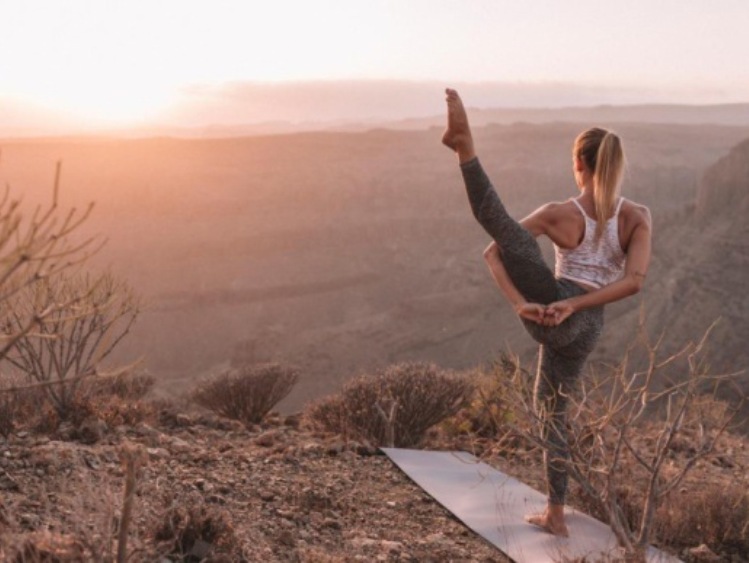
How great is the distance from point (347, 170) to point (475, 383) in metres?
50.6

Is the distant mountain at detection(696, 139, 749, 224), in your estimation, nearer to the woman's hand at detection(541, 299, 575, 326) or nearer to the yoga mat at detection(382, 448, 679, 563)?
the yoga mat at detection(382, 448, 679, 563)

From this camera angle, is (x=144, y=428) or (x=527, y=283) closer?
(x=527, y=283)

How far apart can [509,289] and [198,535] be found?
1487mm

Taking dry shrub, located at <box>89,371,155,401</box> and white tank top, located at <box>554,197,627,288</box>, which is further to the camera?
dry shrub, located at <box>89,371,155,401</box>

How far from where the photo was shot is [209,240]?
46469 millimetres

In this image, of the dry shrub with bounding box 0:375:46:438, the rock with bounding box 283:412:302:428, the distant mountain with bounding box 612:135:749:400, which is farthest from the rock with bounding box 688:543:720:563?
the distant mountain with bounding box 612:135:749:400

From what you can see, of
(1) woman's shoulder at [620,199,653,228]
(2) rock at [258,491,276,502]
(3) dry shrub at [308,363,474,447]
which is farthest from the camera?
(3) dry shrub at [308,363,474,447]

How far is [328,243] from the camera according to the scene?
48.5m

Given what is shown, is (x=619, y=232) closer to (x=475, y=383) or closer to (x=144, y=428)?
(x=144, y=428)

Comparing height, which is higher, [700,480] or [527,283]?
[527,283]

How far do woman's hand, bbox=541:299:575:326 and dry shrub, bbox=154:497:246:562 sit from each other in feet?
4.75

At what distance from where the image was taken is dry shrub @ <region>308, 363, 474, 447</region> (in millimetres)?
6793

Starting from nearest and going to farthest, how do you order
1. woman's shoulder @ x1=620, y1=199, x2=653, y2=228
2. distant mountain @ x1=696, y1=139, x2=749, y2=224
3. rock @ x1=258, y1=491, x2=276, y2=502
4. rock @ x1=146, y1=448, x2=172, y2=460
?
woman's shoulder @ x1=620, y1=199, x2=653, y2=228, rock @ x1=258, y1=491, x2=276, y2=502, rock @ x1=146, y1=448, x2=172, y2=460, distant mountain @ x1=696, y1=139, x2=749, y2=224

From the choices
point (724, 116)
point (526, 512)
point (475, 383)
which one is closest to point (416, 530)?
point (526, 512)
